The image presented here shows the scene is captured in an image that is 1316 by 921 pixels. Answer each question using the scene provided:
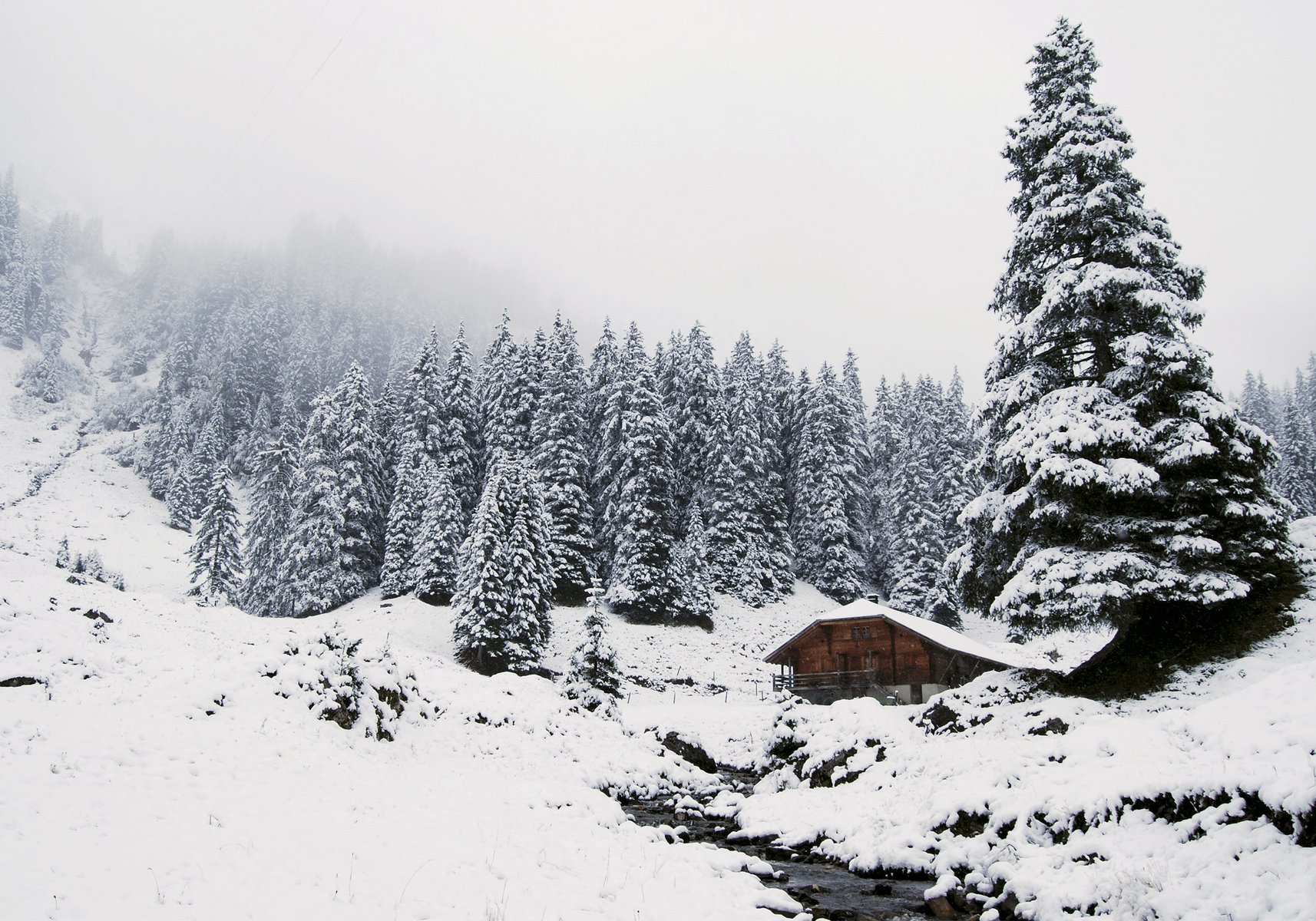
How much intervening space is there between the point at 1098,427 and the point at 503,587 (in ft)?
101

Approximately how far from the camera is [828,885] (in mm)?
10234

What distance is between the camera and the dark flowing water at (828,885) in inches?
344

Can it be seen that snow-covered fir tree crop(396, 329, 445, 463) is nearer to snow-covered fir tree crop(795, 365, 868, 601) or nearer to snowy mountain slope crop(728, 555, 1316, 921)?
snow-covered fir tree crop(795, 365, 868, 601)

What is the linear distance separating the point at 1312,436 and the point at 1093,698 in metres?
70.9

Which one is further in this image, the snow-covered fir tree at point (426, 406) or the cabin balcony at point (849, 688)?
the snow-covered fir tree at point (426, 406)

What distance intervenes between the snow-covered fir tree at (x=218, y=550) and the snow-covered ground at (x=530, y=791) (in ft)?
105

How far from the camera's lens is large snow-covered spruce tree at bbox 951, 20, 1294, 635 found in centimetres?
1562

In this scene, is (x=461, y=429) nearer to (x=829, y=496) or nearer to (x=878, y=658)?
(x=829, y=496)

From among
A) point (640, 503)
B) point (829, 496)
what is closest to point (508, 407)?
point (640, 503)

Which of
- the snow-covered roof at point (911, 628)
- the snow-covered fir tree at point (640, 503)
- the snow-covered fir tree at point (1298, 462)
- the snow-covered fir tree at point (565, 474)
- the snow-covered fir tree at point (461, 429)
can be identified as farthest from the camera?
the snow-covered fir tree at point (461, 429)

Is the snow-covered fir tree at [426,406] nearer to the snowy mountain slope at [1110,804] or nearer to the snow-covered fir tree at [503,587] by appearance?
the snow-covered fir tree at [503,587]

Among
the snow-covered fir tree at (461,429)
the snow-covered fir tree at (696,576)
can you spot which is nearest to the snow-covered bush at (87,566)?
the snow-covered fir tree at (461,429)

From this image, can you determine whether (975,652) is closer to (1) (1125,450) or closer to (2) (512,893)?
(1) (1125,450)

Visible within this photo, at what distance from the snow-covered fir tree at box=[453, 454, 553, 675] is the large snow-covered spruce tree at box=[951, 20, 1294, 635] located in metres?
26.4
